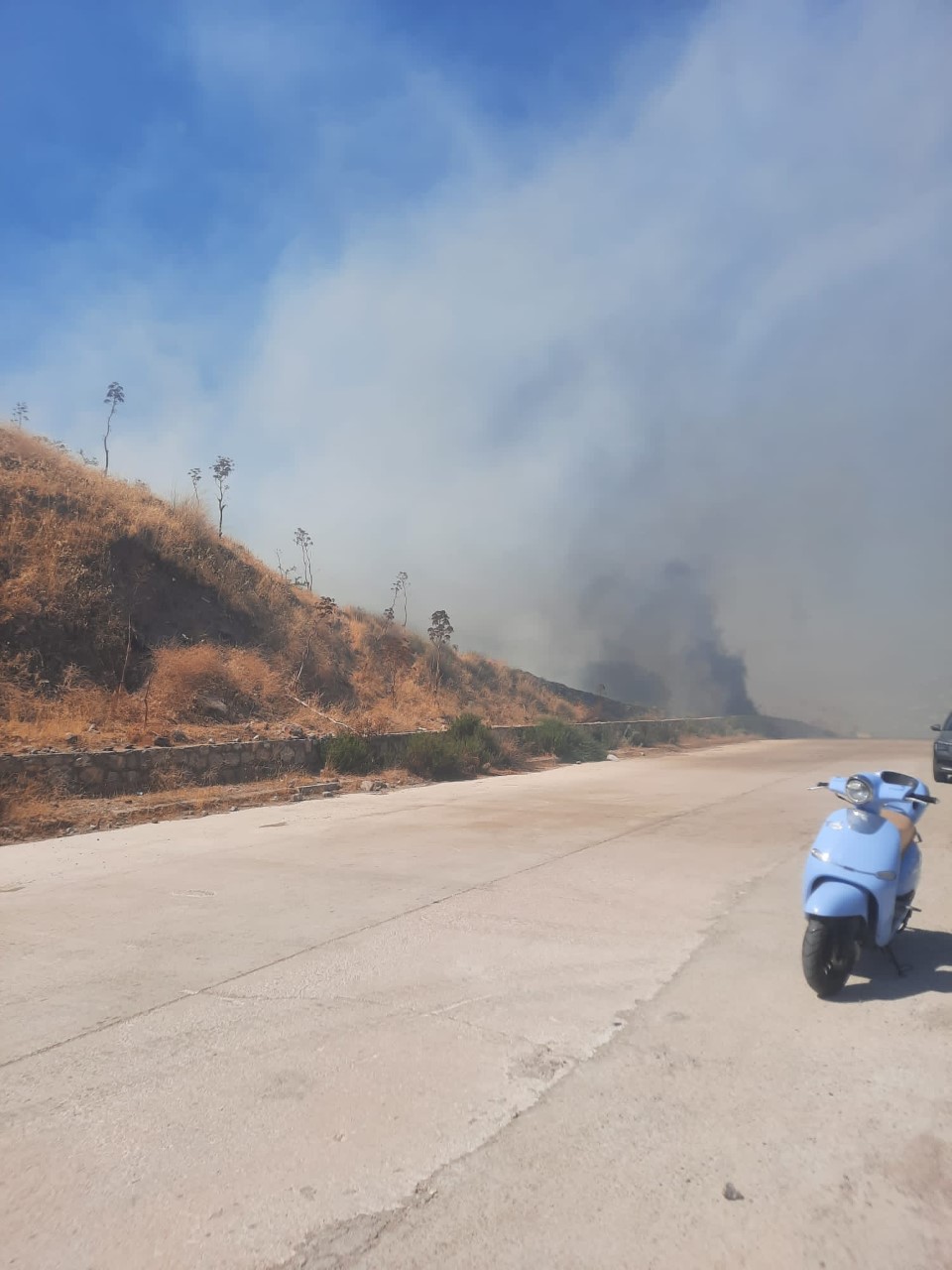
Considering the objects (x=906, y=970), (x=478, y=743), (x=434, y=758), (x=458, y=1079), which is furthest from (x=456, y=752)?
(x=458, y=1079)

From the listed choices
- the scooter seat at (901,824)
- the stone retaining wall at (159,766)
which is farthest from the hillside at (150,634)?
the scooter seat at (901,824)

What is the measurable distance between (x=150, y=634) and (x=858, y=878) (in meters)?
17.1

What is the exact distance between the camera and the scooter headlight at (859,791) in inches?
203

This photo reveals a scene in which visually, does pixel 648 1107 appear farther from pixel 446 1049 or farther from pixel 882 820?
pixel 882 820

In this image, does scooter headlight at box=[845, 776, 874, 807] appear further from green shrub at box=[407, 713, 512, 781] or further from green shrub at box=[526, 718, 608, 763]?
green shrub at box=[526, 718, 608, 763]

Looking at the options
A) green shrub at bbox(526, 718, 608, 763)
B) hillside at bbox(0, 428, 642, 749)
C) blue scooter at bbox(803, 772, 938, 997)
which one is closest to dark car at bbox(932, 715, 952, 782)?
green shrub at bbox(526, 718, 608, 763)

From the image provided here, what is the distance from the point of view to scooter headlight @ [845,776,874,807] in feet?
16.9

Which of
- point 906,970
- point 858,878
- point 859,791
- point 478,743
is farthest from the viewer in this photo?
point 478,743

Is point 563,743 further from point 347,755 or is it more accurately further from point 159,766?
point 159,766

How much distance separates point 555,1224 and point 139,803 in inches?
420

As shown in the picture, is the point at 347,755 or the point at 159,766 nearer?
the point at 159,766

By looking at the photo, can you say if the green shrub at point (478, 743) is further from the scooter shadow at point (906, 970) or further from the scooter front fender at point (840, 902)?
the scooter front fender at point (840, 902)

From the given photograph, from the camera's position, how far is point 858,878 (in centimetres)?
489

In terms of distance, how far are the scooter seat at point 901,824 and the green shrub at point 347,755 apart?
12665 mm
